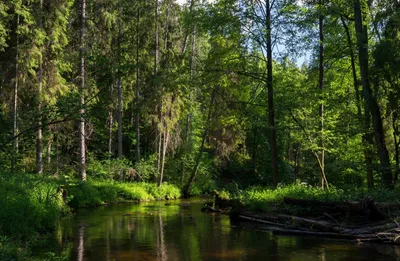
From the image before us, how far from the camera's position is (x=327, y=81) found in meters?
21.9

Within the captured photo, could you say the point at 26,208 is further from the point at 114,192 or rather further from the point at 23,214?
the point at 114,192

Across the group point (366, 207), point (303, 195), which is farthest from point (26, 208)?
point (366, 207)

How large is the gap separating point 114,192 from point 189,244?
45.7 feet

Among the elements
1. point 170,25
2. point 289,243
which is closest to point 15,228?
point 289,243

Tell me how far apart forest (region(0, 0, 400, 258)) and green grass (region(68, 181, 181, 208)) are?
0.32 feet

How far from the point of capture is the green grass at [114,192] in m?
20.7

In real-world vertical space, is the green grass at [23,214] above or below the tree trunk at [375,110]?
below

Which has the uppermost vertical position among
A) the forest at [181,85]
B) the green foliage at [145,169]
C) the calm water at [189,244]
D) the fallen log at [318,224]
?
the forest at [181,85]

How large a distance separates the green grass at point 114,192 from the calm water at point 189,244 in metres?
5.15

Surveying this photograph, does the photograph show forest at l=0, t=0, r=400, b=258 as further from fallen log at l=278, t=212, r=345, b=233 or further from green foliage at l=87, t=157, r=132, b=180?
fallen log at l=278, t=212, r=345, b=233

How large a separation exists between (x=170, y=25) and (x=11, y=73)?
1264 centimetres

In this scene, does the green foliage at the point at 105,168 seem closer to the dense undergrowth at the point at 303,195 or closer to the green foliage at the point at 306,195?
the dense undergrowth at the point at 303,195

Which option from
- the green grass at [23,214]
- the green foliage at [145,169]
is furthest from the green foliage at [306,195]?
the green foliage at [145,169]

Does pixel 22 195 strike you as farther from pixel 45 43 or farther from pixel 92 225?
pixel 45 43
